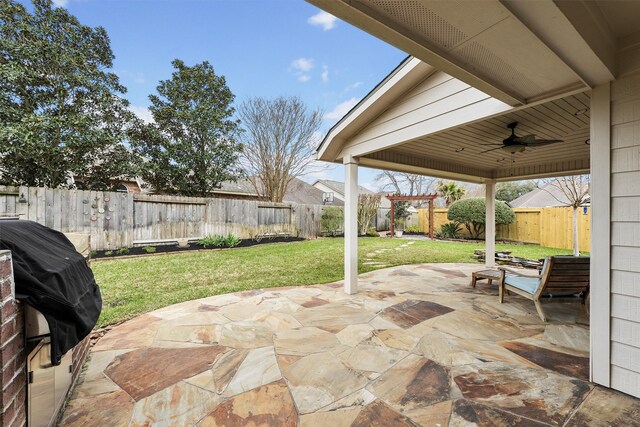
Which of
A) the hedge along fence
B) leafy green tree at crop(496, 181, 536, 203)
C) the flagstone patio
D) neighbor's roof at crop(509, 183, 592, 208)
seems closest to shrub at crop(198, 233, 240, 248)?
the flagstone patio

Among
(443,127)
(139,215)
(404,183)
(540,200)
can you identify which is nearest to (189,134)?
(139,215)

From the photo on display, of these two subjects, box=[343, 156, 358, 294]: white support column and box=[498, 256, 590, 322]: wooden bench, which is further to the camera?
box=[343, 156, 358, 294]: white support column

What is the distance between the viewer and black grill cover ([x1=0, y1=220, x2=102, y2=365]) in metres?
1.28

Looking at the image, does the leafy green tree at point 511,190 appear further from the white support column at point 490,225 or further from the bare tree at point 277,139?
the white support column at point 490,225

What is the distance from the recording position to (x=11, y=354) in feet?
3.97

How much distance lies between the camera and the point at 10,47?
741 centimetres

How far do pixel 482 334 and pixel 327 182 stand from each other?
24.6 metres

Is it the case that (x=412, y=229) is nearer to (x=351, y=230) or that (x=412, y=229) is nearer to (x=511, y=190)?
(x=511, y=190)

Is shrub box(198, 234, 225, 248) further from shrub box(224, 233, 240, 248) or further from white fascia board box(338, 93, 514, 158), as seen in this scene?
white fascia board box(338, 93, 514, 158)

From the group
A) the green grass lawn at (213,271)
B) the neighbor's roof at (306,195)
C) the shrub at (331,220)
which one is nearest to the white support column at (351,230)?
the green grass lawn at (213,271)

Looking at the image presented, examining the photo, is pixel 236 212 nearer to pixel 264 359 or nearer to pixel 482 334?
pixel 264 359

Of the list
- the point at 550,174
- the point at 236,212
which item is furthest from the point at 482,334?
the point at 236,212

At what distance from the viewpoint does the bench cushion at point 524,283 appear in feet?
12.1

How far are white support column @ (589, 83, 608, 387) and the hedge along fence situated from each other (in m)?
9.94
